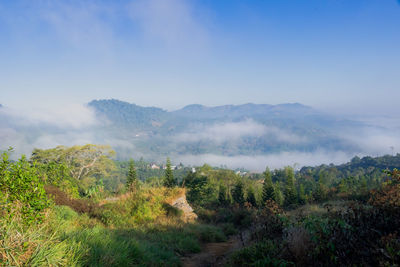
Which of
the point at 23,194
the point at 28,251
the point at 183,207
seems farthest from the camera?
the point at 183,207

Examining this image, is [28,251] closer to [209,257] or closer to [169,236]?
[209,257]

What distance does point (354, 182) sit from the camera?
63.8 m

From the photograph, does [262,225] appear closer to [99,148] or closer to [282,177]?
[99,148]

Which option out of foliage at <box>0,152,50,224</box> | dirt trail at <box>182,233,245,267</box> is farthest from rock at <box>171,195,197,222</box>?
foliage at <box>0,152,50,224</box>

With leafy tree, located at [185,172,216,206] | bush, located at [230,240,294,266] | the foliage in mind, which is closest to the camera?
bush, located at [230,240,294,266]

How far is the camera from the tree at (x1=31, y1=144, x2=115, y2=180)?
31969 mm

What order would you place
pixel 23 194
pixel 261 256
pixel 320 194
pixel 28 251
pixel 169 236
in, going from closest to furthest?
pixel 28 251, pixel 261 256, pixel 23 194, pixel 169 236, pixel 320 194

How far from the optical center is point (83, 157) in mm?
33500

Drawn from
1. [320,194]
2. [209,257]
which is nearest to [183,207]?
[209,257]

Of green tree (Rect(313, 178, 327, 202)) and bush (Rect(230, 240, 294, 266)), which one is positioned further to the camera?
green tree (Rect(313, 178, 327, 202))

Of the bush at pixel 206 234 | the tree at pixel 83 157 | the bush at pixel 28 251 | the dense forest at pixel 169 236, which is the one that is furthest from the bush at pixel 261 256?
the tree at pixel 83 157

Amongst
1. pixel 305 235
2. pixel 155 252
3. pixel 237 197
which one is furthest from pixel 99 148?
pixel 305 235

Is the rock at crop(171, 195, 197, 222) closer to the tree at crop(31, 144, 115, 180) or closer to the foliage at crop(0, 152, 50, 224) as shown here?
the foliage at crop(0, 152, 50, 224)

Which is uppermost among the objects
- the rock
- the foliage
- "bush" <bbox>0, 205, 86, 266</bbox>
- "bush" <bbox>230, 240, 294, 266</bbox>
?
the foliage
